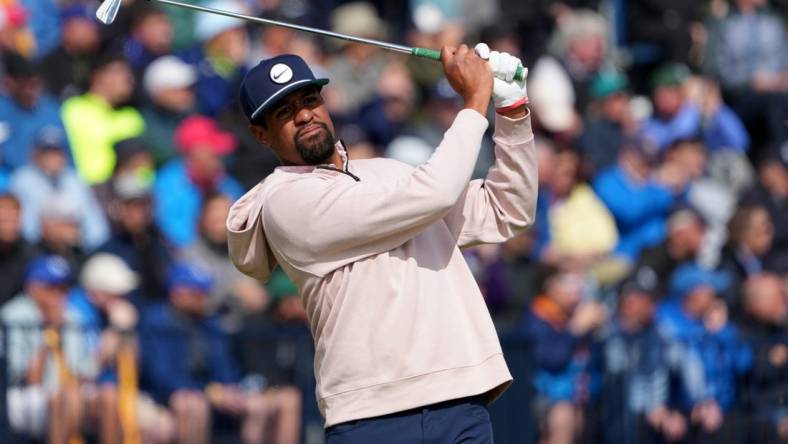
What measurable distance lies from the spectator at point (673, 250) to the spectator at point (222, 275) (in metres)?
2.60

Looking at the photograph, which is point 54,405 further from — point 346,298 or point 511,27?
point 511,27

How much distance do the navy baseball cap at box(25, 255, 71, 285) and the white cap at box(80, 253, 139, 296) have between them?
0.55 feet

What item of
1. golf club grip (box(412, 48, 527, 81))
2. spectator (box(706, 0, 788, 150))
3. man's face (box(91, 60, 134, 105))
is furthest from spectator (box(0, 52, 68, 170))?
spectator (box(706, 0, 788, 150))

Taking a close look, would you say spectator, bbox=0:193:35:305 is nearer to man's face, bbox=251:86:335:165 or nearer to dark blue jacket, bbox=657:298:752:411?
dark blue jacket, bbox=657:298:752:411

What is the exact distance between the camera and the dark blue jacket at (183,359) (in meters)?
8.84

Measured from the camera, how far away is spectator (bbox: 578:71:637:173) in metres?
12.6

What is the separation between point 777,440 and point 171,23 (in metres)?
5.64

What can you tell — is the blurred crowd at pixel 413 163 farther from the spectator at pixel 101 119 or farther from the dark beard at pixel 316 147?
the dark beard at pixel 316 147

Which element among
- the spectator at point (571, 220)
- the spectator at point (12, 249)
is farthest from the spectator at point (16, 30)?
the spectator at point (571, 220)

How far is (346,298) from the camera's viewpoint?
17.7ft

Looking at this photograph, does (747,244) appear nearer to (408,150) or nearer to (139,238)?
(408,150)

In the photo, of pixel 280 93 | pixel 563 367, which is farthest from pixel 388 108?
pixel 280 93

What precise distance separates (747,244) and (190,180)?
389 cm

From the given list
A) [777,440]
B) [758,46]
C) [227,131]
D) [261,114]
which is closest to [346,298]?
[261,114]
